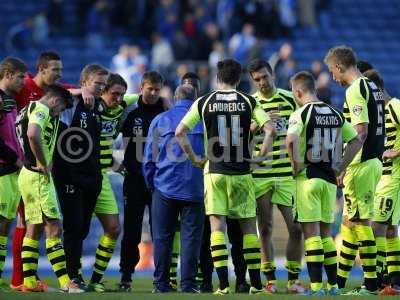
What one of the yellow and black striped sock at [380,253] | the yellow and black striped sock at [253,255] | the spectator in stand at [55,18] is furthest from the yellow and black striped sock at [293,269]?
the spectator in stand at [55,18]

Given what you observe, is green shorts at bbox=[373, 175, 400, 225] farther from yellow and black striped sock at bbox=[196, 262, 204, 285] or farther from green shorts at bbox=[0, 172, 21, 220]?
green shorts at bbox=[0, 172, 21, 220]

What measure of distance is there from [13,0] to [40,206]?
666 inches

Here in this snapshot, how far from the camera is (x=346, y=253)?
13.4 meters

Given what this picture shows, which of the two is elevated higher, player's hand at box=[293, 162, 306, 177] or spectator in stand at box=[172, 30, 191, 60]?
spectator in stand at box=[172, 30, 191, 60]

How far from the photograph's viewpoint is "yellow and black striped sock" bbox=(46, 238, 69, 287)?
13055 mm

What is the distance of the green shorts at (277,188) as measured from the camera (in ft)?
45.4

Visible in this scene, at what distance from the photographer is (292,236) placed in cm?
1398

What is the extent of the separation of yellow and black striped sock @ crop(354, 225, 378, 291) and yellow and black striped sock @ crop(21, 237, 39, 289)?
3.75 meters

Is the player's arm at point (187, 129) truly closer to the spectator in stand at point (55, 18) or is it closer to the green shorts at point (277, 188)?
the green shorts at point (277, 188)

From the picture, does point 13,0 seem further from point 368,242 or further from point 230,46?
point 368,242

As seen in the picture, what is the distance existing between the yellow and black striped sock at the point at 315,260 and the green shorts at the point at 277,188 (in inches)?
54.4

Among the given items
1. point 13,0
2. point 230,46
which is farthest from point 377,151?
point 13,0

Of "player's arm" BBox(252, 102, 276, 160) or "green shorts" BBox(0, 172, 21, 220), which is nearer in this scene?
"player's arm" BBox(252, 102, 276, 160)

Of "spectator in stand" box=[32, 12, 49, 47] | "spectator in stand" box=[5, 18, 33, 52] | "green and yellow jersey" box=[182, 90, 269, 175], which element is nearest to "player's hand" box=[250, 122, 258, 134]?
"green and yellow jersey" box=[182, 90, 269, 175]
